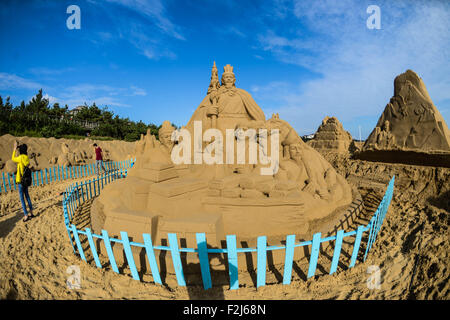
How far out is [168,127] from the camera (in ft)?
17.9

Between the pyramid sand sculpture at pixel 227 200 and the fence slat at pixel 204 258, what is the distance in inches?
22.2

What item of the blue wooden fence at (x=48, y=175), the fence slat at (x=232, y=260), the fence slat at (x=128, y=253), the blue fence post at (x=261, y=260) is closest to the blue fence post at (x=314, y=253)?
the blue fence post at (x=261, y=260)

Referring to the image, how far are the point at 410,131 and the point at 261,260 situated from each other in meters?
10.3

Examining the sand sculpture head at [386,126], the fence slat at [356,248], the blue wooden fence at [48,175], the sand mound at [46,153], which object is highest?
the sand sculpture head at [386,126]

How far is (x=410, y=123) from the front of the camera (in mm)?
8883

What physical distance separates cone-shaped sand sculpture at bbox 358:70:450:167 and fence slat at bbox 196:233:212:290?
9.54 m

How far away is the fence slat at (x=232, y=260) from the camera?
7.46 feet

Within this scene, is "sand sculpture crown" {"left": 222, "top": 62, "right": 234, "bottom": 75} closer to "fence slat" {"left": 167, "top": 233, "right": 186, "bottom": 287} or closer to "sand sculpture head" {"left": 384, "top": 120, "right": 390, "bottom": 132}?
"fence slat" {"left": 167, "top": 233, "right": 186, "bottom": 287}

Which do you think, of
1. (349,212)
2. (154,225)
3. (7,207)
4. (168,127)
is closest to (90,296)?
(154,225)

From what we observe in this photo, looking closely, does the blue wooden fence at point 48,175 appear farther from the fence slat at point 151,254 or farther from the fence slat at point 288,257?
the fence slat at point 288,257

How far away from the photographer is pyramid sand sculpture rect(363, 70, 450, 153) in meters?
7.73

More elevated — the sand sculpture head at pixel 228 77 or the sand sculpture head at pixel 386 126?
the sand sculpture head at pixel 228 77

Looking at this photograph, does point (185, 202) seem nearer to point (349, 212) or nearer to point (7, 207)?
point (349, 212)
